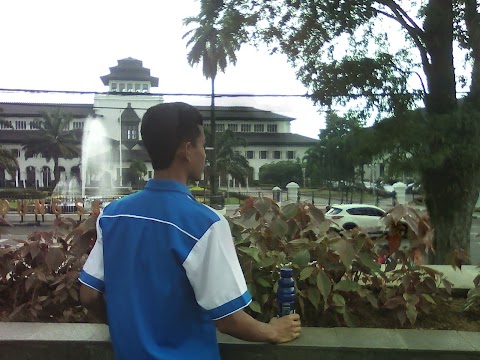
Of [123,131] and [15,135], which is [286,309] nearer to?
[123,131]

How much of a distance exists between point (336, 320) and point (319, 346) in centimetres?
66

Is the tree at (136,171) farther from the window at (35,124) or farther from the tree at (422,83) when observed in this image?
the tree at (422,83)

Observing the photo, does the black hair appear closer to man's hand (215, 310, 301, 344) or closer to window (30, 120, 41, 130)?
man's hand (215, 310, 301, 344)

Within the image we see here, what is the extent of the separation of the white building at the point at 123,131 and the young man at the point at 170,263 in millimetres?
16407

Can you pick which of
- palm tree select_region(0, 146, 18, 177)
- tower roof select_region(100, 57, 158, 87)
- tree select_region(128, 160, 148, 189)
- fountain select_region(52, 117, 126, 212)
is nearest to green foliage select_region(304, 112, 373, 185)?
tower roof select_region(100, 57, 158, 87)

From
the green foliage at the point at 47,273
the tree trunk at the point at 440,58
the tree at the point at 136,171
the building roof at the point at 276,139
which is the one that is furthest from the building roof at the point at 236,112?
the building roof at the point at 276,139

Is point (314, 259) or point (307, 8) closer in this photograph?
point (314, 259)

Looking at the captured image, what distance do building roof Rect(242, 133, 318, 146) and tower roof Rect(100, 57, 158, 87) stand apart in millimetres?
13917

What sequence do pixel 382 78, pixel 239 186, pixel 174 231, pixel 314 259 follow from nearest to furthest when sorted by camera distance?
1. pixel 174 231
2. pixel 314 259
3. pixel 382 78
4. pixel 239 186

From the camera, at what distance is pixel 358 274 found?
280 cm

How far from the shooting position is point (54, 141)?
1855 inches

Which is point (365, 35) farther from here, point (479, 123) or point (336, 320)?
point (336, 320)

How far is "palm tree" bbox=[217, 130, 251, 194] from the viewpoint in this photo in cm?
3441

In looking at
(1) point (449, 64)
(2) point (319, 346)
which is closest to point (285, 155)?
(1) point (449, 64)
